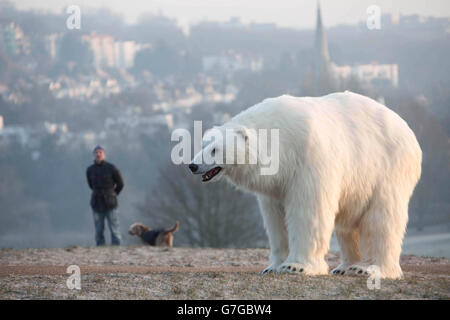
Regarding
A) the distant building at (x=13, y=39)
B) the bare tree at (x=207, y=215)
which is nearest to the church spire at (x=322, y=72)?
the distant building at (x=13, y=39)

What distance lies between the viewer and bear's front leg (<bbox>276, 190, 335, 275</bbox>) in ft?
26.5

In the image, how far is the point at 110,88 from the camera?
534 feet

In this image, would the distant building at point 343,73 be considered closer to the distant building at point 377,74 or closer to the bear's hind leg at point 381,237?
the distant building at point 377,74

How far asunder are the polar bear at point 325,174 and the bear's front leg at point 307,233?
0.01 m

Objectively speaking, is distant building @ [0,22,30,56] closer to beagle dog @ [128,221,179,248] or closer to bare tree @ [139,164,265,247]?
bare tree @ [139,164,265,247]

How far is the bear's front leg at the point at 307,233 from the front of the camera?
8086 mm

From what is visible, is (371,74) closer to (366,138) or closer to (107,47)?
(107,47)

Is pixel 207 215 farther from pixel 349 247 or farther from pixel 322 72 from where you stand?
pixel 322 72

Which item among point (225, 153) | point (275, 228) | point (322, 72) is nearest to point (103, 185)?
point (275, 228)

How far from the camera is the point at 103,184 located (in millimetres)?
14859

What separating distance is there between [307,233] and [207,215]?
2853 centimetres

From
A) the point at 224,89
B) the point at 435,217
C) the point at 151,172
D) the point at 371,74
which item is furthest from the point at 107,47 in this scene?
the point at 435,217

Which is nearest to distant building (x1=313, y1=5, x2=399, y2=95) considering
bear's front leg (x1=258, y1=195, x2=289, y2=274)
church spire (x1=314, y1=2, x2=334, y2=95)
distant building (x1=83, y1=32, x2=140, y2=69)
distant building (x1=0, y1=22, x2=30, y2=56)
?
church spire (x1=314, y1=2, x2=334, y2=95)

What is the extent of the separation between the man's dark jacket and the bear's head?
23.3 feet
